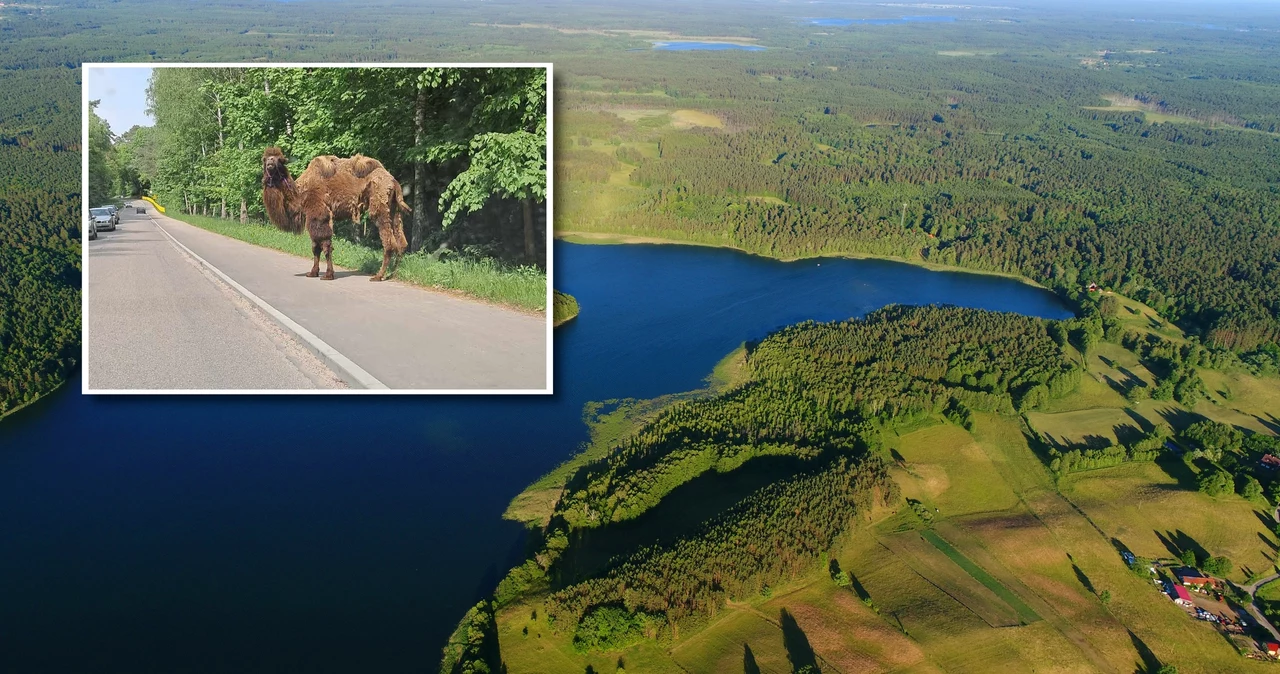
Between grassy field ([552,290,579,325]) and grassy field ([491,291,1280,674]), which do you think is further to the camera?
grassy field ([552,290,579,325])

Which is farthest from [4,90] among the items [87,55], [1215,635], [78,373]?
[1215,635]

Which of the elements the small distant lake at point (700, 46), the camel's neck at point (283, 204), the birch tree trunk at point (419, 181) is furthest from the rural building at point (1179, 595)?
the small distant lake at point (700, 46)

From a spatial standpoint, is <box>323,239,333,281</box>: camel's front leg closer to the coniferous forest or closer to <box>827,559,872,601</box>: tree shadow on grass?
the coniferous forest

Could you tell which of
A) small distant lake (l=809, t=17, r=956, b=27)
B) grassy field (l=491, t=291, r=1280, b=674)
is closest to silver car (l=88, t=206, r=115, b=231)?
grassy field (l=491, t=291, r=1280, b=674)

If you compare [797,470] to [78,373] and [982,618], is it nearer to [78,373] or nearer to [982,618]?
[982,618]

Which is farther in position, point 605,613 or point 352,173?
point 605,613

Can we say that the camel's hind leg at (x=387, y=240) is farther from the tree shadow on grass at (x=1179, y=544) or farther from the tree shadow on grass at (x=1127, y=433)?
the tree shadow on grass at (x=1127, y=433)
